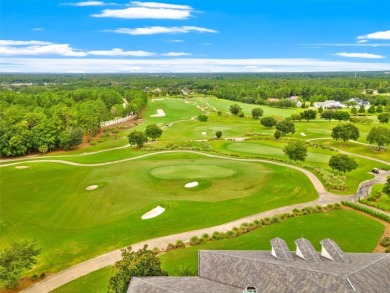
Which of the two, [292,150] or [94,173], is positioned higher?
[292,150]

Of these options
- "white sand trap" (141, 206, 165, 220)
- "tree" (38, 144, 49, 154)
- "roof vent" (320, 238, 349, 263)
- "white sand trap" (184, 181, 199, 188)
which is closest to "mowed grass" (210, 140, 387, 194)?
"white sand trap" (184, 181, 199, 188)

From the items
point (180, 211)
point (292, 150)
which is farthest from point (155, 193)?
point (292, 150)

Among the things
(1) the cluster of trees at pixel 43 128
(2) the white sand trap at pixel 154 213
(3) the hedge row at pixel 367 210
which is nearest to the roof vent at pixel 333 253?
(3) the hedge row at pixel 367 210

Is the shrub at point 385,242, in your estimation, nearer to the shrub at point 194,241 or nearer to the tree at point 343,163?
the shrub at point 194,241

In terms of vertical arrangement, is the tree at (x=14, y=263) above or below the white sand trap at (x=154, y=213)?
above

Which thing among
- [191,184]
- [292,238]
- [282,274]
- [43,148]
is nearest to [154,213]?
[191,184]

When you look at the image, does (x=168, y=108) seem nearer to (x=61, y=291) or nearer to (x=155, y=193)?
(x=155, y=193)
